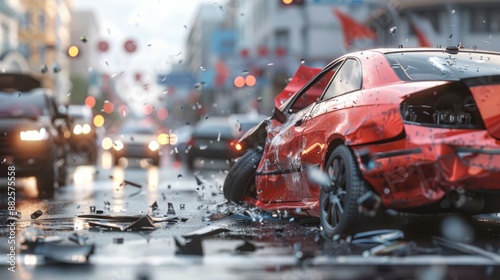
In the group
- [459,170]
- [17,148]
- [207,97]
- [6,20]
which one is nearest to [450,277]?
[459,170]

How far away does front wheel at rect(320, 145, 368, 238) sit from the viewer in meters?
5.93

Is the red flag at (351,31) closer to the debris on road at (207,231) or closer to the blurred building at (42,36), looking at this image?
the blurred building at (42,36)

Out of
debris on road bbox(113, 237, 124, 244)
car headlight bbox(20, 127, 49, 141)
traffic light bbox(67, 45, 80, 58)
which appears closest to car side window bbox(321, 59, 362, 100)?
debris on road bbox(113, 237, 124, 244)

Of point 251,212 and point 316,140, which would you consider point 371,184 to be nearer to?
point 316,140

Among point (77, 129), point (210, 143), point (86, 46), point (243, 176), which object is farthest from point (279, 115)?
point (86, 46)

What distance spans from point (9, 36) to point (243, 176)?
49103 millimetres

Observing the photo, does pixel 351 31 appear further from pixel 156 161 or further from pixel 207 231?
pixel 207 231

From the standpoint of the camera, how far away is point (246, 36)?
9312 centimetres

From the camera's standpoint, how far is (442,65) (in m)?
6.35

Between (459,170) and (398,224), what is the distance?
2.14 meters

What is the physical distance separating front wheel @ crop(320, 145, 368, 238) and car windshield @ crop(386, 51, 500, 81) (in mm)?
747

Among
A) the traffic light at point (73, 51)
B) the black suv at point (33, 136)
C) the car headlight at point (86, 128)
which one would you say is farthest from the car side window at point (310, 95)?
the car headlight at point (86, 128)

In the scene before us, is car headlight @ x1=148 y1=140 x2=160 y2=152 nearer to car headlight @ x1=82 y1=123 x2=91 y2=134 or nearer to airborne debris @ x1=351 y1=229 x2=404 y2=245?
car headlight @ x1=82 y1=123 x2=91 y2=134

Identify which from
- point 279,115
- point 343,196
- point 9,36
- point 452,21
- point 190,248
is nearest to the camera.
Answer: point 190,248
